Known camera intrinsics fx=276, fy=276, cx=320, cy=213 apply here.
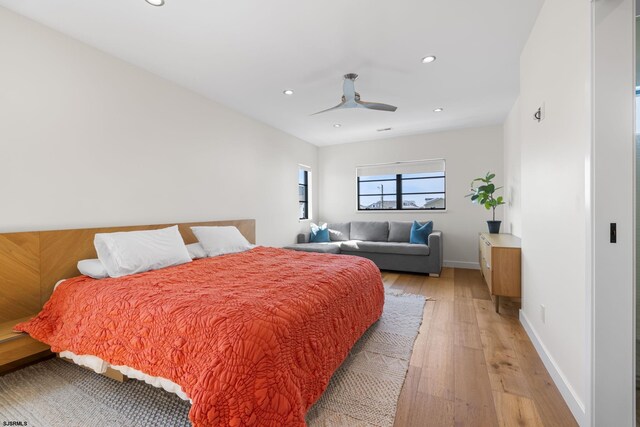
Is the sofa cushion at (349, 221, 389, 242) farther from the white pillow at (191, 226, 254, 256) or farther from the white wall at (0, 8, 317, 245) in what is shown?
the white pillow at (191, 226, 254, 256)

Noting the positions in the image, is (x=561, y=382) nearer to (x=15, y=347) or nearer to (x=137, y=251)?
(x=137, y=251)

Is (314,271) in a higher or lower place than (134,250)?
lower

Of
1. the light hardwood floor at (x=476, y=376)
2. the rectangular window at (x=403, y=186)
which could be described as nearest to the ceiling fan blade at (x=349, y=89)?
the light hardwood floor at (x=476, y=376)

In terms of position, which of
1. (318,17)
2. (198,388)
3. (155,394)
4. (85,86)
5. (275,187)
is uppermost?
(318,17)

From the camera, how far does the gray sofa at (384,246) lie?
4.50m

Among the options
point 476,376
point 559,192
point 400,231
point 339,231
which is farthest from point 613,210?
point 339,231

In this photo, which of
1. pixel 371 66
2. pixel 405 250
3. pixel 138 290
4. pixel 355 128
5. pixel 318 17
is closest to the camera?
pixel 138 290

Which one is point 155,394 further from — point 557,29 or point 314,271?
point 557,29

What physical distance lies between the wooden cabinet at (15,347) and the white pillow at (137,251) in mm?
590

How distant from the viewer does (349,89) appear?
2.83 m

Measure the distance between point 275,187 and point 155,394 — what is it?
3.55 metres

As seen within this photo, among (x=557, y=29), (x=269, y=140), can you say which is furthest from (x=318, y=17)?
(x=269, y=140)

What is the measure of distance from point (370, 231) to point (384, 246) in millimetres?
723

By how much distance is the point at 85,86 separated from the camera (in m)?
2.39
